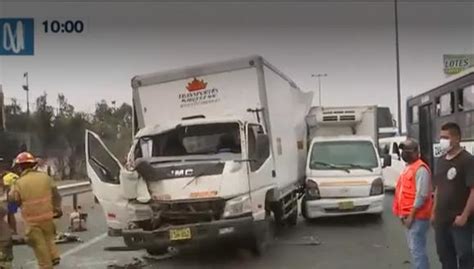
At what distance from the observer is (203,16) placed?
738cm

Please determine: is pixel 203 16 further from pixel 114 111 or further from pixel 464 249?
pixel 114 111

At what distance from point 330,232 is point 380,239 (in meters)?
1.20

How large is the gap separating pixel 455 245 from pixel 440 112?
7418mm

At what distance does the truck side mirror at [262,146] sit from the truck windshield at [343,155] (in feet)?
11.3

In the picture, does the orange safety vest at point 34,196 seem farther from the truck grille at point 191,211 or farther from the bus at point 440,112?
the bus at point 440,112

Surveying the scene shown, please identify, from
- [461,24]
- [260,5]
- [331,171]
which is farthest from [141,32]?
[331,171]

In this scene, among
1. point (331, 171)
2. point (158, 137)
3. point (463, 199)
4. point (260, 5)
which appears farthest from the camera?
point (331, 171)

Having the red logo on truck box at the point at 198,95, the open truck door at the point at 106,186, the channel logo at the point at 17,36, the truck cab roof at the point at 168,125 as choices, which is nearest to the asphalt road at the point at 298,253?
the open truck door at the point at 106,186

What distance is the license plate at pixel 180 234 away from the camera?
8.38 m

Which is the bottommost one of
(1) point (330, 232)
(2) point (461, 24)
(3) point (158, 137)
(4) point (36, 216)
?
(1) point (330, 232)

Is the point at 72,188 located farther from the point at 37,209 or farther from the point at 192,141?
the point at 37,209

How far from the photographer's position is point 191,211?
8.58 meters

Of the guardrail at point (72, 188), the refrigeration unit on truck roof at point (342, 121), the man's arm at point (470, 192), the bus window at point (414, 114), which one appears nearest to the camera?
the man's arm at point (470, 192)

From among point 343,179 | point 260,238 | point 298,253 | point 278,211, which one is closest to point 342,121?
point 343,179
